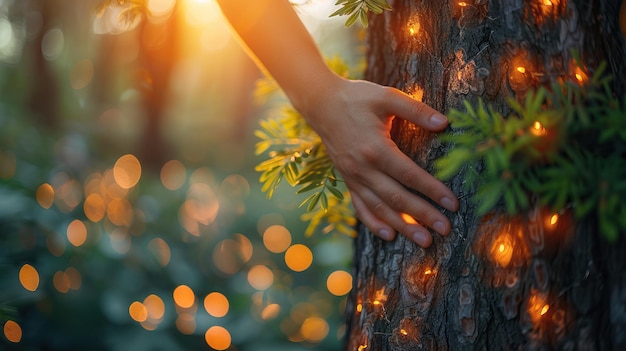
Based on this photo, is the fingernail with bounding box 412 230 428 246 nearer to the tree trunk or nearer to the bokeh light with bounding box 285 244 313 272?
the tree trunk

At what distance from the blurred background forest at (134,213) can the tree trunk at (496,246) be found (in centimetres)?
110

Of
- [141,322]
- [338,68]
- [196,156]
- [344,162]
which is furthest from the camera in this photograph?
[196,156]

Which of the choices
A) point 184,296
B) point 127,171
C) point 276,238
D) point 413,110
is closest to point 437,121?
point 413,110

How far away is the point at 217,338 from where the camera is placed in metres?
2.90

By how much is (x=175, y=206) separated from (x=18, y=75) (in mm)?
1661

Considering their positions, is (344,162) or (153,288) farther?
(153,288)

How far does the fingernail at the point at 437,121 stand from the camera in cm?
105

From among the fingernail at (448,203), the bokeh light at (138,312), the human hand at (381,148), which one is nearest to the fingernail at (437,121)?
the human hand at (381,148)

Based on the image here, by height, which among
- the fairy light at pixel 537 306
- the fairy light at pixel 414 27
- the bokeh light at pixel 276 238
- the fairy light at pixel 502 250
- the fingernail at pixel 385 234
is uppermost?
the bokeh light at pixel 276 238

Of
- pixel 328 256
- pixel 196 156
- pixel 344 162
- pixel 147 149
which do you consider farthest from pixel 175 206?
pixel 344 162

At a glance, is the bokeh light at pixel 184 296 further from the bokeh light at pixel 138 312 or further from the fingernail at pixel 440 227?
the fingernail at pixel 440 227

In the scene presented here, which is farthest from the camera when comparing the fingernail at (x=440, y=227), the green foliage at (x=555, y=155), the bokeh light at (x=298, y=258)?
the bokeh light at (x=298, y=258)

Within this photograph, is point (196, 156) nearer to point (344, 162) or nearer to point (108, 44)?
point (108, 44)

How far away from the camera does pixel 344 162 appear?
112cm
